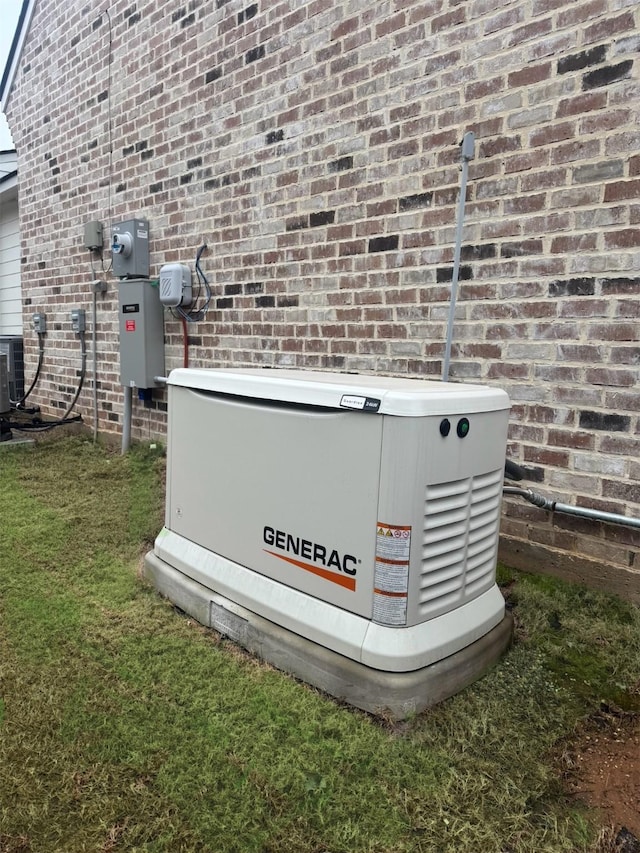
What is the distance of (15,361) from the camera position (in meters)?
7.89

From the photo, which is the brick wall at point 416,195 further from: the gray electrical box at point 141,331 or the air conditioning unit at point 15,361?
the air conditioning unit at point 15,361

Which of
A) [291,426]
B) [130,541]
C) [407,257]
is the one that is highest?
[407,257]

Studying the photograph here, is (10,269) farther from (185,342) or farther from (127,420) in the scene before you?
(185,342)

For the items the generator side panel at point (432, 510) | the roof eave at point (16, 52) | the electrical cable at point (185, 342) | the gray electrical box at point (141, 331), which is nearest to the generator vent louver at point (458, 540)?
the generator side panel at point (432, 510)

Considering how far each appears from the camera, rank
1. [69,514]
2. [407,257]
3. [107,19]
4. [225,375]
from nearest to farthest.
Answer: [225,375]
[407,257]
[69,514]
[107,19]

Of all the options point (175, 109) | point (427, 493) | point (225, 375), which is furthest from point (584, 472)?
point (175, 109)

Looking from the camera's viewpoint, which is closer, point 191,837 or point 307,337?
point 191,837

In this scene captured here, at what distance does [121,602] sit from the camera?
9.20 feet

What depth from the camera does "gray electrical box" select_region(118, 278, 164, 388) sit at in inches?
206

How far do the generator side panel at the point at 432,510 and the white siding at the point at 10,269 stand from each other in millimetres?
8616

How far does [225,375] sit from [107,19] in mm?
5159

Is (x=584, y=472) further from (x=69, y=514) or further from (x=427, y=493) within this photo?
(x=69, y=514)

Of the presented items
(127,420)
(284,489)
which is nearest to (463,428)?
(284,489)

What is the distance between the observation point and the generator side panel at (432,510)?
6.19 ft
